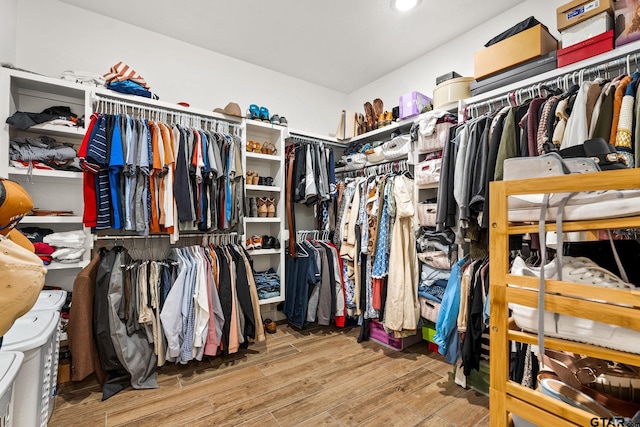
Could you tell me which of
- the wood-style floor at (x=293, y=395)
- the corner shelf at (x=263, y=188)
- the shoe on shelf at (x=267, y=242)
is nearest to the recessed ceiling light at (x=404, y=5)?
the corner shelf at (x=263, y=188)

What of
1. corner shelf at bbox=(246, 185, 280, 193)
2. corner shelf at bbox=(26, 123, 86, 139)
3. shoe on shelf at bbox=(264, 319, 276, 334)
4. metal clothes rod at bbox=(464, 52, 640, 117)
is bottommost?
shoe on shelf at bbox=(264, 319, 276, 334)

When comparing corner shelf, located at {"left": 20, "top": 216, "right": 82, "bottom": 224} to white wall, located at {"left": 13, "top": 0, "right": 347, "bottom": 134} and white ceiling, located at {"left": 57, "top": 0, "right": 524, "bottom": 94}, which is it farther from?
white ceiling, located at {"left": 57, "top": 0, "right": 524, "bottom": 94}

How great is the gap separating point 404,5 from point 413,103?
0.75 metres

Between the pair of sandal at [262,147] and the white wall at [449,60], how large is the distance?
5.01 feet

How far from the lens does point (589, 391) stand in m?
0.70

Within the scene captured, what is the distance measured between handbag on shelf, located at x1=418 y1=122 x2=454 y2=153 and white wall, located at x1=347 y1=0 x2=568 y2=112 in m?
0.82

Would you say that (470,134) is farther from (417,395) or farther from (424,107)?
(417,395)

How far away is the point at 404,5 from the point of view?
2188 mm

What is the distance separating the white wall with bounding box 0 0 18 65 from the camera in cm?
175

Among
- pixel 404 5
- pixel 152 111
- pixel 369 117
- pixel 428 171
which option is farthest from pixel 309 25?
pixel 428 171

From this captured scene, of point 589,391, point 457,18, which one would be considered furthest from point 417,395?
point 457,18

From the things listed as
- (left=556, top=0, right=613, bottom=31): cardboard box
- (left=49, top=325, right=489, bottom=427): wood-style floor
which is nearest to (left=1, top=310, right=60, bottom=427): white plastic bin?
(left=49, top=325, right=489, bottom=427): wood-style floor

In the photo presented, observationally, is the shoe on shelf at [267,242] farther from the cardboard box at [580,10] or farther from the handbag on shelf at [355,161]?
the cardboard box at [580,10]

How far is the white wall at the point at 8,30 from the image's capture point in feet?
5.76
